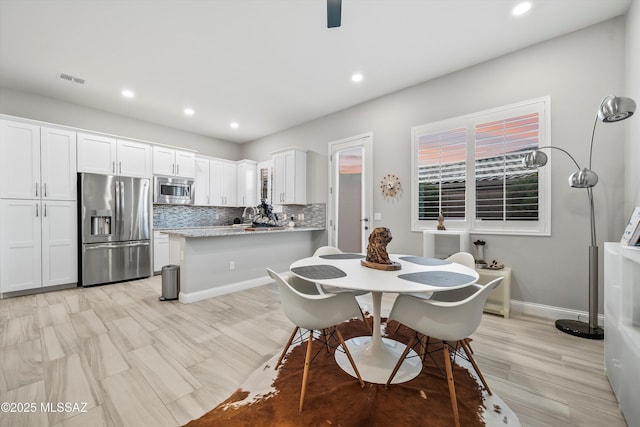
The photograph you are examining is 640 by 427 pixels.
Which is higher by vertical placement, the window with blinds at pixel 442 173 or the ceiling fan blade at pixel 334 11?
the ceiling fan blade at pixel 334 11

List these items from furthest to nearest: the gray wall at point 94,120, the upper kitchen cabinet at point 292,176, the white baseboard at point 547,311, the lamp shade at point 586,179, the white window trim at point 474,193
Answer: the upper kitchen cabinet at point 292,176, the gray wall at point 94,120, the white window trim at point 474,193, the white baseboard at point 547,311, the lamp shade at point 586,179

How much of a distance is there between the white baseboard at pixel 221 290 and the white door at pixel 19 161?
2.77 metres

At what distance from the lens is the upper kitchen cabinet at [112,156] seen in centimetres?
420

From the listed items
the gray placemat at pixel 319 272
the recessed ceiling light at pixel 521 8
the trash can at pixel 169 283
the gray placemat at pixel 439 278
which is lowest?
the trash can at pixel 169 283

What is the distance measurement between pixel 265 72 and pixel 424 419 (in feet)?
12.9

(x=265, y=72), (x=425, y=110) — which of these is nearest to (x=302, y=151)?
(x=265, y=72)

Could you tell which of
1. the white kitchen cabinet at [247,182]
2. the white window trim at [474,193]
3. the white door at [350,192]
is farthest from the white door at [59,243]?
the white window trim at [474,193]

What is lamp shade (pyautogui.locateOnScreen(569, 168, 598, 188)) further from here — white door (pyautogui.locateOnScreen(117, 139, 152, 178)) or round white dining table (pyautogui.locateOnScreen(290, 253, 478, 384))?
white door (pyautogui.locateOnScreen(117, 139, 152, 178))

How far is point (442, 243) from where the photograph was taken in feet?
11.8

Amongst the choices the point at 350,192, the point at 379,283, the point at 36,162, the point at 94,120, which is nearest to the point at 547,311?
the point at 379,283

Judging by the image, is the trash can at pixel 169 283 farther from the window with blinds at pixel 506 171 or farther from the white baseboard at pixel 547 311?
the white baseboard at pixel 547 311

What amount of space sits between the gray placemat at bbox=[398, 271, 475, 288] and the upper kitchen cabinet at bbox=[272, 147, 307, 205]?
12.1 feet

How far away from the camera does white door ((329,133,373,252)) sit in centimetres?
437

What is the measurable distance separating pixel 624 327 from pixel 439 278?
40.9 inches
